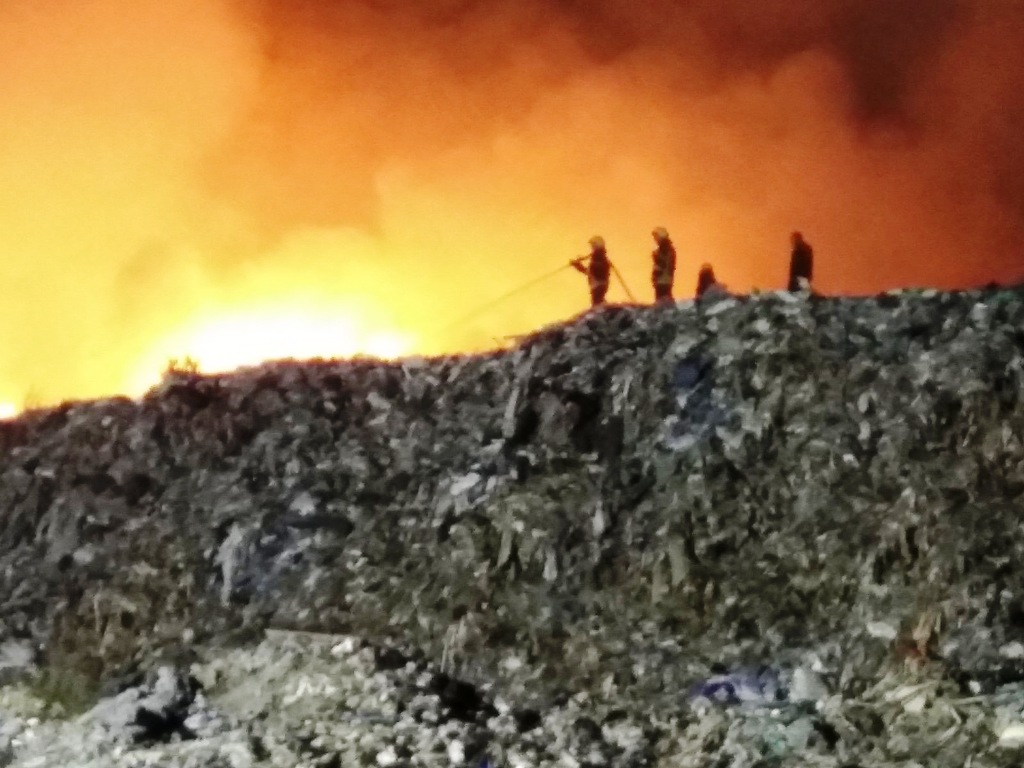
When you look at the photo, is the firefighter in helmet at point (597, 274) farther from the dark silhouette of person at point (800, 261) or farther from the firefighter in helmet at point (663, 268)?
the dark silhouette of person at point (800, 261)

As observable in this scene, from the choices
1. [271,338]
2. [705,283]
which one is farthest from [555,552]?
[271,338]

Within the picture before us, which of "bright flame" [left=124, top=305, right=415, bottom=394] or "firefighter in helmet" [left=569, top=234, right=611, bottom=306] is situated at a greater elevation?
"bright flame" [left=124, top=305, right=415, bottom=394]

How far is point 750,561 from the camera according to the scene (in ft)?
27.2

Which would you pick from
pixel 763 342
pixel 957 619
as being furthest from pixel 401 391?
pixel 957 619

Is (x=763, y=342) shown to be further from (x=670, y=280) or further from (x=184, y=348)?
(x=184, y=348)

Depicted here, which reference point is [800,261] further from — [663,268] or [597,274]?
[597,274]

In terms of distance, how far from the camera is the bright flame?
18.8m

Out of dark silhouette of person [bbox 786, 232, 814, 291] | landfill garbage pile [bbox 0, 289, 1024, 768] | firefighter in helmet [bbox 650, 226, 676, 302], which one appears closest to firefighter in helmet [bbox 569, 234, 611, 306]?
firefighter in helmet [bbox 650, 226, 676, 302]

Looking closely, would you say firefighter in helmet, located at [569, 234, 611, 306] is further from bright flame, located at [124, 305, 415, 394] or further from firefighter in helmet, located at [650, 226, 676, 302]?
bright flame, located at [124, 305, 415, 394]

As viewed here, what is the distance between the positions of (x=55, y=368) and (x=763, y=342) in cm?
1515

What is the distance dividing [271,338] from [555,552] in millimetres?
11947

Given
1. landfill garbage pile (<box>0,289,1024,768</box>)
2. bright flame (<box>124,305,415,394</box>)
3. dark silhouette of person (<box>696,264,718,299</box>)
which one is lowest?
landfill garbage pile (<box>0,289,1024,768</box>)

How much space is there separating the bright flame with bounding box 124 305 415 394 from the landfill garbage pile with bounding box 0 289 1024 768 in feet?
27.8

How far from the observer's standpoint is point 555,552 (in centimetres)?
847
